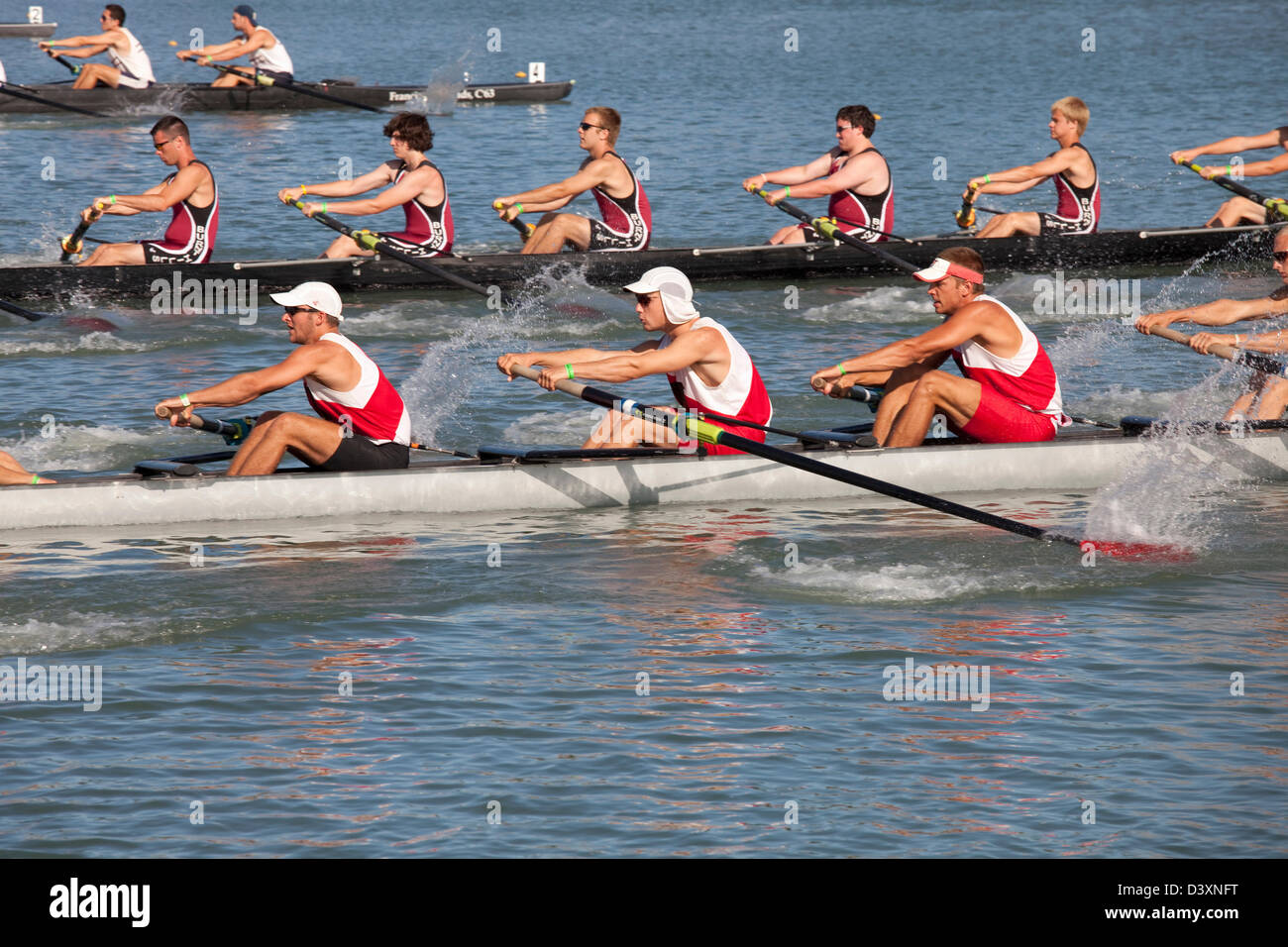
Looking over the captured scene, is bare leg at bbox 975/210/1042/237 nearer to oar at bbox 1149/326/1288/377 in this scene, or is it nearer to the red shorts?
oar at bbox 1149/326/1288/377

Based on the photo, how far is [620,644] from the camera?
340 inches

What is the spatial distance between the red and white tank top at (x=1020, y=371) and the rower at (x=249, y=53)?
1870cm

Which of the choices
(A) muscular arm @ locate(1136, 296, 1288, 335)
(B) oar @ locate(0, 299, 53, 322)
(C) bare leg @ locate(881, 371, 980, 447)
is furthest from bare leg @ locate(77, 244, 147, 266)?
(A) muscular arm @ locate(1136, 296, 1288, 335)

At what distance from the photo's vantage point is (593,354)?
1054 centimetres

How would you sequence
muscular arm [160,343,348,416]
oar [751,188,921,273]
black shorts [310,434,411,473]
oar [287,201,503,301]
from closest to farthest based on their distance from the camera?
muscular arm [160,343,348,416], black shorts [310,434,411,473], oar [287,201,503,301], oar [751,188,921,273]

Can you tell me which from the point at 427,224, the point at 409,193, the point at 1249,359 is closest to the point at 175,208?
the point at 409,193

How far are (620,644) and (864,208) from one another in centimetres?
930

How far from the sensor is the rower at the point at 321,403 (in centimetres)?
975

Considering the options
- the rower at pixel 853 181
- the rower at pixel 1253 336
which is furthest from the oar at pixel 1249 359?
the rower at pixel 853 181

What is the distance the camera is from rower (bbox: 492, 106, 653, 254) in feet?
53.3

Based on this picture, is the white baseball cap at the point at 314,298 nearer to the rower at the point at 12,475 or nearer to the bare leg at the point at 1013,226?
the rower at the point at 12,475

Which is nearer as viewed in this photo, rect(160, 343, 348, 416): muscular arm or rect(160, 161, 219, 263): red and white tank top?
rect(160, 343, 348, 416): muscular arm
